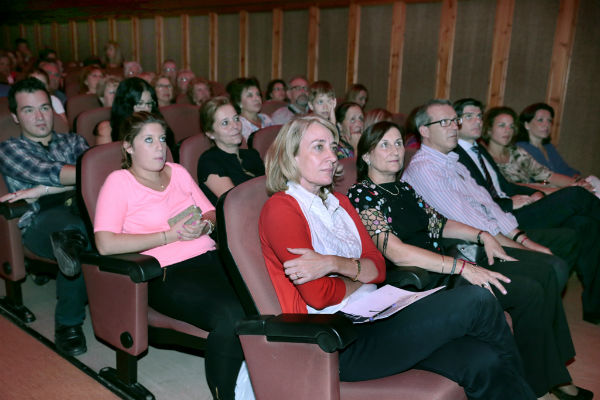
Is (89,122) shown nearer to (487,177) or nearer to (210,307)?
(210,307)

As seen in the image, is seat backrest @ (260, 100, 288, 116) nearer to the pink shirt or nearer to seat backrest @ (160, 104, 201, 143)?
seat backrest @ (160, 104, 201, 143)

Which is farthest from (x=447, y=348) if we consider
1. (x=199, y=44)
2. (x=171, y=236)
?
(x=199, y=44)

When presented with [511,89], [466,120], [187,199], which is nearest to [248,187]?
[187,199]

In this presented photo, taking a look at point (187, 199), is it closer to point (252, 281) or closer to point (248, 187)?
point (248, 187)

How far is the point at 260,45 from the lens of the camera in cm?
804

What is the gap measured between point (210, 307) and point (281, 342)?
50cm

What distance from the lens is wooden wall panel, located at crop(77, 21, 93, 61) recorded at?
11508 mm

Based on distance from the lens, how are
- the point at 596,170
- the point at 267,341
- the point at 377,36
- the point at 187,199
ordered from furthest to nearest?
the point at 377,36
the point at 596,170
the point at 187,199
the point at 267,341

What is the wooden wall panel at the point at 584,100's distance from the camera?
17.0 ft

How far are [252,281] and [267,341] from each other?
0.64 ft

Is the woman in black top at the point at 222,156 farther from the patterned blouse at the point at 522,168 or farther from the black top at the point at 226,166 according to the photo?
the patterned blouse at the point at 522,168

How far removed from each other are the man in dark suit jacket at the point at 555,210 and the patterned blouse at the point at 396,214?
80 centimetres

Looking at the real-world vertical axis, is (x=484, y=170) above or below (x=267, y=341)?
above

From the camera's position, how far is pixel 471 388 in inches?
57.1
